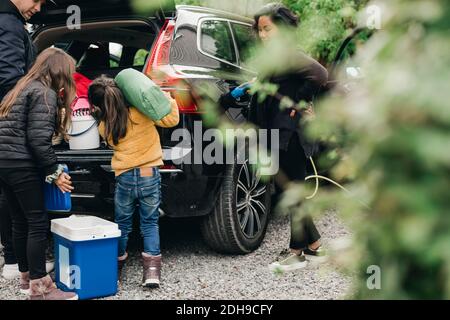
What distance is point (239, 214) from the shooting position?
461cm

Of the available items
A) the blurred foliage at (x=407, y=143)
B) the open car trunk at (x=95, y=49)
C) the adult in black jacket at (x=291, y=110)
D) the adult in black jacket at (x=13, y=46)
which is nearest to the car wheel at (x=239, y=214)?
the adult in black jacket at (x=291, y=110)

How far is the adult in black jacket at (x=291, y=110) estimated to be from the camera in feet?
13.3

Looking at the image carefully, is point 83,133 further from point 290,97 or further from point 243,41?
point 243,41

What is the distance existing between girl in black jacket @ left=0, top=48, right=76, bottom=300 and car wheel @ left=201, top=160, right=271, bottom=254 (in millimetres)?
1170

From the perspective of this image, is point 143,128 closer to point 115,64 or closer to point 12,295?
point 12,295

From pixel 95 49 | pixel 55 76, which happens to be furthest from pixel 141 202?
pixel 95 49

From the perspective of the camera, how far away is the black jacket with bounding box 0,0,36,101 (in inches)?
152

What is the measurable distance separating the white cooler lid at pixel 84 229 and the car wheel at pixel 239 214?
2.81 ft

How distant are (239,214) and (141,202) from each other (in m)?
0.98

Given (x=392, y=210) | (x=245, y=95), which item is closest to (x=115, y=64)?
(x=245, y=95)
